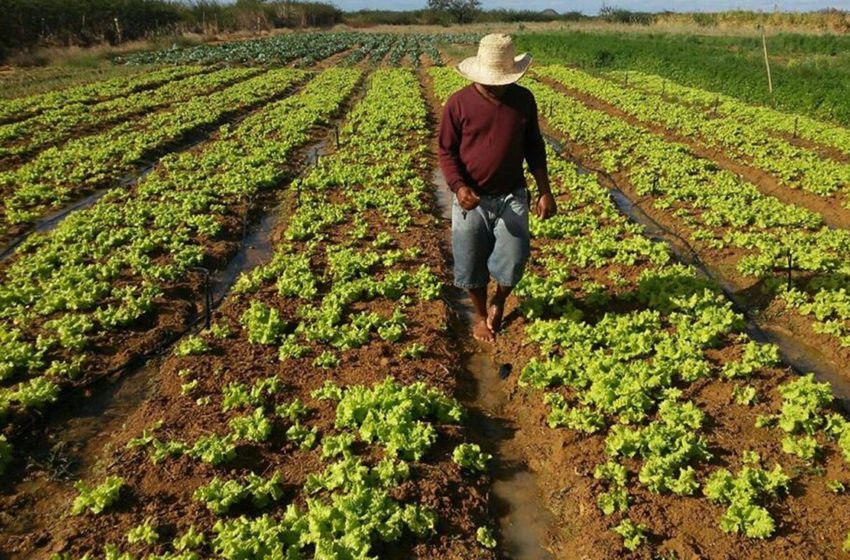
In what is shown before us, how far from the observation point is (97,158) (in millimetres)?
14562

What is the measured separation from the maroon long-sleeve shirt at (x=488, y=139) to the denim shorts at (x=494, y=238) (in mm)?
161

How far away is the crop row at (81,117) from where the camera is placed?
53.3ft

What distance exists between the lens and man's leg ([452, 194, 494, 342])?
638cm

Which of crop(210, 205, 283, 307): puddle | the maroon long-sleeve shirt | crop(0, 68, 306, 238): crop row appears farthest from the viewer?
crop(0, 68, 306, 238): crop row

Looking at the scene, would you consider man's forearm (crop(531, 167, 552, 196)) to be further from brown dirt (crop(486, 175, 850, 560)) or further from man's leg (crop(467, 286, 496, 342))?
brown dirt (crop(486, 175, 850, 560))

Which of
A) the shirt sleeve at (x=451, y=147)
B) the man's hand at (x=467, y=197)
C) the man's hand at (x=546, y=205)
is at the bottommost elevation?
the man's hand at (x=546, y=205)

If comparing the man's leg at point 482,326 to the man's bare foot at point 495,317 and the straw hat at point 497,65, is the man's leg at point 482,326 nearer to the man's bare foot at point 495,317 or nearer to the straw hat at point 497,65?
the man's bare foot at point 495,317

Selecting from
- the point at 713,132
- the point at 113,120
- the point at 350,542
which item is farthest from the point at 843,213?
the point at 113,120

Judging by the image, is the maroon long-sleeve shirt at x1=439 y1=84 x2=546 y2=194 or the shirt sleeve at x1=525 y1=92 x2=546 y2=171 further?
the shirt sleeve at x1=525 y1=92 x2=546 y2=171

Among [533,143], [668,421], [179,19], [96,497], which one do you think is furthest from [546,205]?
[179,19]

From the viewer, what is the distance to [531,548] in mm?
4480

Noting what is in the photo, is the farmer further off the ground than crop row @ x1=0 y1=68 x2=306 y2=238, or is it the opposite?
the farmer

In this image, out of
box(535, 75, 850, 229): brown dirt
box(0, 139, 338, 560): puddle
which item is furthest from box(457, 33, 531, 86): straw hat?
box(535, 75, 850, 229): brown dirt

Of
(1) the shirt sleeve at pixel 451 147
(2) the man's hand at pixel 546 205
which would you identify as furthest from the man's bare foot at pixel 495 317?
(1) the shirt sleeve at pixel 451 147
